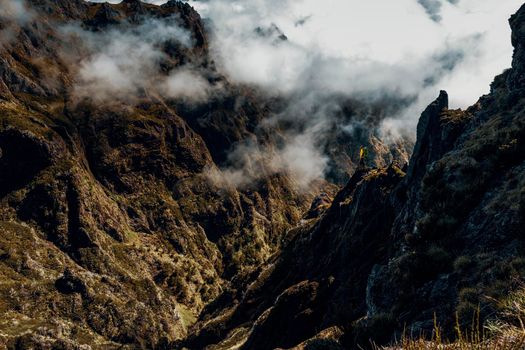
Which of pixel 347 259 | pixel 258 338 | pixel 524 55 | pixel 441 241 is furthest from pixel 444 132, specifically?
pixel 258 338

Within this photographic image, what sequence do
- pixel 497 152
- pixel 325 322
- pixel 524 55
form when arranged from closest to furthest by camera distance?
pixel 497 152 → pixel 524 55 → pixel 325 322

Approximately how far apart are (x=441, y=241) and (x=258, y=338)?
143 meters

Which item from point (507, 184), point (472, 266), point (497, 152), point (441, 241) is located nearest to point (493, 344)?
point (472, 266)

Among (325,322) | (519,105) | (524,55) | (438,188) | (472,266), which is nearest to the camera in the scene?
(472,266)

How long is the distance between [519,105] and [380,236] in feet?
337

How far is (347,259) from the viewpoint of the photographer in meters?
158

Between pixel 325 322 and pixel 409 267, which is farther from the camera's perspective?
pixel 325 322

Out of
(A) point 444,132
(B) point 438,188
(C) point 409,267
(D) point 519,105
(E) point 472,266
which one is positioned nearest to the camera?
(E) point 472,266

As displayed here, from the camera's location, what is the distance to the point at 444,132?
331 ft

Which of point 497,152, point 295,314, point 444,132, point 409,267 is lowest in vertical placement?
point 409,267

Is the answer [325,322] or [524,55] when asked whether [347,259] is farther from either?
[524,55]

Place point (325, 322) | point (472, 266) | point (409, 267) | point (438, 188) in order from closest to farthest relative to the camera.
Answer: point (472, 266)
point (409, 267)
point (438, 188)
point (325, 322)

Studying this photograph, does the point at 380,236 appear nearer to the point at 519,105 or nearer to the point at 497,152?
the point at 519,105

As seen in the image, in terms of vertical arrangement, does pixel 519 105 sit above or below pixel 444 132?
below
